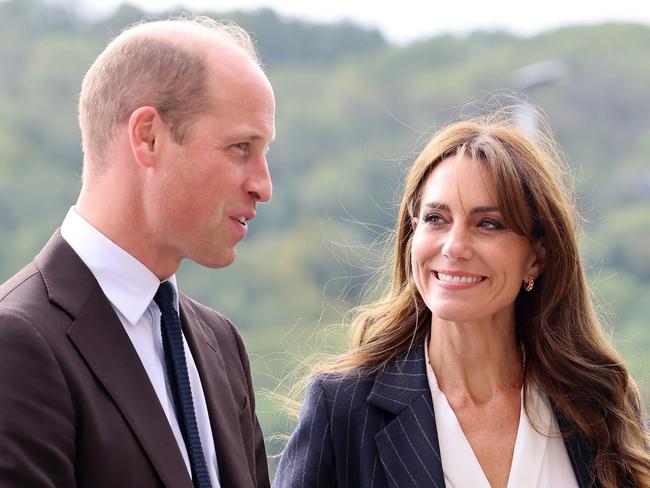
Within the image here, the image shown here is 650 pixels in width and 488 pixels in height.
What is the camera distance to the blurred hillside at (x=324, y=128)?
2780 centimetres

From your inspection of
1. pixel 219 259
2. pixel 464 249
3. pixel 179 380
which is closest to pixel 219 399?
pixel 179 380

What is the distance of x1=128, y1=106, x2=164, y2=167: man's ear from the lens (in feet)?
7.87

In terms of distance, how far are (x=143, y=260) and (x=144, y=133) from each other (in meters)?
0.28

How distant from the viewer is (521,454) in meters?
3.37

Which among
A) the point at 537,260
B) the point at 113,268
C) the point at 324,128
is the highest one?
the point at 324,128

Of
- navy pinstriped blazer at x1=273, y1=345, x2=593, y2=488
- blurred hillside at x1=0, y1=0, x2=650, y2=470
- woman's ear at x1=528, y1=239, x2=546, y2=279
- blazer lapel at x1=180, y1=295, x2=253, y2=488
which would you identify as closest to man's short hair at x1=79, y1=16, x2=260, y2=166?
blazer lapel at x1=180, y1=295, x2=253, y2=488

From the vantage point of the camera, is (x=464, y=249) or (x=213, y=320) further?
(x=464, y=249)

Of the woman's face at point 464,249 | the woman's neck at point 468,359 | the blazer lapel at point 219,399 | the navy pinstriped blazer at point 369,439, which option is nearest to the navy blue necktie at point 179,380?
the blazer lapel at point 219,399

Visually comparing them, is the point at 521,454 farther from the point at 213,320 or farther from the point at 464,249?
the point at 213,320

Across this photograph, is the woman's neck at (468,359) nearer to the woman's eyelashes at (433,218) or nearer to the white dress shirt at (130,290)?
the woman's eyelashes at (433,218)

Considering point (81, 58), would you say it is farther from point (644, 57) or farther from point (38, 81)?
point (644, 57)

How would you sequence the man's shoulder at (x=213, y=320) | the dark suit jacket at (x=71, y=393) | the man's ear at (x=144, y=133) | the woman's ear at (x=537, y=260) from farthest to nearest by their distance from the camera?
1. the woman's ear at (x=537, y=260)
2. the man's shoulder at (x=213, y=320)
3. the man's ear at (x=144, y=133)
4. the dark suit jacket at (x=71, y=393)

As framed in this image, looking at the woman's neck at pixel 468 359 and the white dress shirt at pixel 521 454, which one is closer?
the white dress shirt at pixel 521 454

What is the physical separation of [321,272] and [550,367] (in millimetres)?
29327
